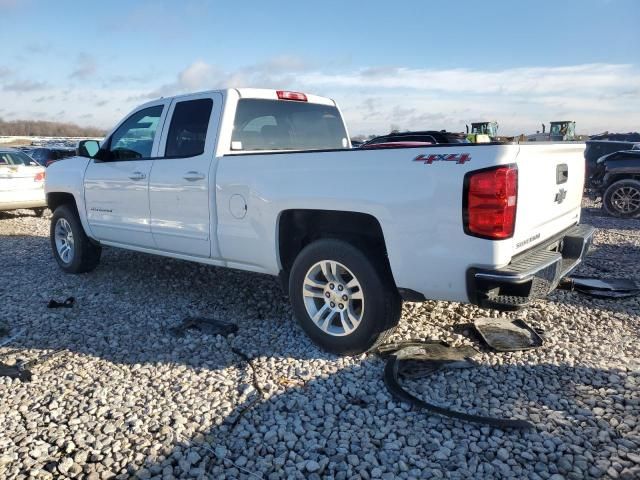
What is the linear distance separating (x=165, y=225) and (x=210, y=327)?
3.69ft

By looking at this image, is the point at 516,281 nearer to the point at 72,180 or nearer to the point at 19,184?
the point at 72,180

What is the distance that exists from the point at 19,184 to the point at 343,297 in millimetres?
9603

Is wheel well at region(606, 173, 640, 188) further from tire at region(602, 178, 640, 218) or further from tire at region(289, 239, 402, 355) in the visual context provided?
tire at region(289, 239, 402, 355)

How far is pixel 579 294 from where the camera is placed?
5.46m

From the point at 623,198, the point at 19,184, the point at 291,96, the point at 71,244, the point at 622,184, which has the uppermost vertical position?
the point at 291,96

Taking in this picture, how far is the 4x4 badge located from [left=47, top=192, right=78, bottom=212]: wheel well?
4846 millimetres

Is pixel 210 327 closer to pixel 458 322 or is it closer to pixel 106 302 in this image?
pixel 106 302

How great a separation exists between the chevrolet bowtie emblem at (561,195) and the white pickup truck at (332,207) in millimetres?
31

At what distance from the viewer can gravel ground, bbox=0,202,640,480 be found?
2.74 metres

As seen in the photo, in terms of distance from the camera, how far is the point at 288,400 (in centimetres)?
338

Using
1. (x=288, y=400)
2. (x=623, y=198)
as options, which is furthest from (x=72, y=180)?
(x=623, y=198)

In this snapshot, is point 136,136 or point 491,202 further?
point 136,136

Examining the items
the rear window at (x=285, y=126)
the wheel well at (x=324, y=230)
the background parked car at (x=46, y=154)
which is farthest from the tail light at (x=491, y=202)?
the background parked car at (x=46, y=154)

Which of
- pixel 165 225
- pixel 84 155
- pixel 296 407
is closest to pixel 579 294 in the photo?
pixel 296 407
